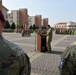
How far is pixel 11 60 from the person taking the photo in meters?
1.61

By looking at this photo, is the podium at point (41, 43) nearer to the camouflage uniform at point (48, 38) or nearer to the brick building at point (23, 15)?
the camouflage uniform at point (48, 38)

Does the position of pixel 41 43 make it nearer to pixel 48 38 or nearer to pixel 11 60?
pixel 48 38

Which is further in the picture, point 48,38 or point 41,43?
point 41,43

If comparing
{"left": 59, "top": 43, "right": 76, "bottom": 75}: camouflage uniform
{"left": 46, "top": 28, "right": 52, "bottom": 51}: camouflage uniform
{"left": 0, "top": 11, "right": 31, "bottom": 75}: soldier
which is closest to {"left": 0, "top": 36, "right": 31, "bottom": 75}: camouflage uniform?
{"left": 0, "top": 11, "right": 31, "bottom": 75}: soldier

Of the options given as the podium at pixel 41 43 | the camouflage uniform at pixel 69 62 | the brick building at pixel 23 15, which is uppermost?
the brick building at pixel 23 15

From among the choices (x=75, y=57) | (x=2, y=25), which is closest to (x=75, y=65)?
(x=75, y=57)

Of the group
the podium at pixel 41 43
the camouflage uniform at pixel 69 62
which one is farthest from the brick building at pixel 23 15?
the camouflage uniform at pixel 69 62

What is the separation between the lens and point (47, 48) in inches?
458

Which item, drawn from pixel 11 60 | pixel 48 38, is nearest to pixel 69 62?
pixel 11 60

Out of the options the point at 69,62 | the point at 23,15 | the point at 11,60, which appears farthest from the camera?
the point at 23,15

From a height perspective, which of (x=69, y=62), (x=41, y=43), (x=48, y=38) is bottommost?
(x=41, y=43)

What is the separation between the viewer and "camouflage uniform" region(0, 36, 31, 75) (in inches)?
62.1

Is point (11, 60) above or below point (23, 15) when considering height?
below

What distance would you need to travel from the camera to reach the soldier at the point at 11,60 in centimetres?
158
